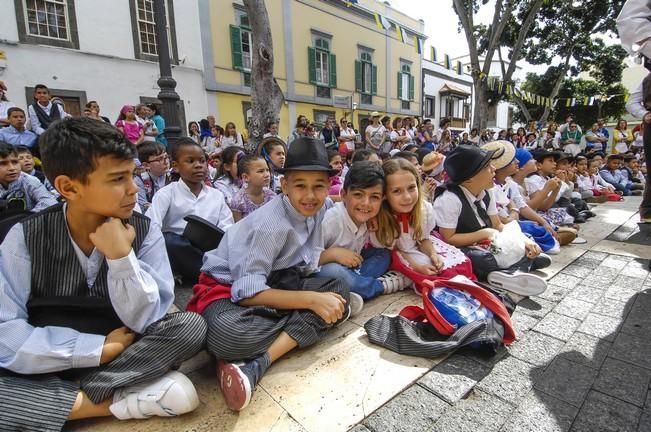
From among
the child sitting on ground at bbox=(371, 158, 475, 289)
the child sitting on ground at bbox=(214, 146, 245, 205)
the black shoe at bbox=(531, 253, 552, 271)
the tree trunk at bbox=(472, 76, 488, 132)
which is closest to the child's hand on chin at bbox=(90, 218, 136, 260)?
the child sitting on ground at bbox=(371, 158, 475, 289)

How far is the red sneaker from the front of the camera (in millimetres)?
1303

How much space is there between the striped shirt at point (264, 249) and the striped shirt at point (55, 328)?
1.29 feet

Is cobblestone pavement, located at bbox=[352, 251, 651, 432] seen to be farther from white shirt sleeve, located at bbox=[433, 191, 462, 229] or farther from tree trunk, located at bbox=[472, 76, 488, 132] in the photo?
tree trunk, located at bbox=[472, 76, 488, 132]

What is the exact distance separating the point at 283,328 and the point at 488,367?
0.96 meters

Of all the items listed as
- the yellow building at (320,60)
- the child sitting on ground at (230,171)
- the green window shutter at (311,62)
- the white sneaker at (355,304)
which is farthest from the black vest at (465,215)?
the green window shutter at (311,62)

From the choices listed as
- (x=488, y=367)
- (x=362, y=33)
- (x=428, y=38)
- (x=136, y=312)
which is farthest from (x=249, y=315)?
(x=428, y=38)

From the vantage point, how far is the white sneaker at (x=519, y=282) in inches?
87.2

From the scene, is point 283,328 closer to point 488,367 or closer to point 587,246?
point 488,367

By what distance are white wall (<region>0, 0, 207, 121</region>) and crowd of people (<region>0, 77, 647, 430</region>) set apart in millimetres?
6565

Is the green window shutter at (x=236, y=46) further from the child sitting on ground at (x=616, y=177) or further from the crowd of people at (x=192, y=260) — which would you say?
the child sitting on ground at (x=616, y=177)

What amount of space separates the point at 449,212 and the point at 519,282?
2.17 ft

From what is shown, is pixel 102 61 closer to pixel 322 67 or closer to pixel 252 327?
pixel 322 67

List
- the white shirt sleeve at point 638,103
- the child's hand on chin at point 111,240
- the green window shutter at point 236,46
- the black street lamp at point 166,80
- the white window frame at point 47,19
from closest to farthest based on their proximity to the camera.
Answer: the child's hand on chin at point 111,240, the white shirt sleeve at point 638,103, the black street lamp at point 166,80, the white window frame at point 47,19, the green window shutter at point 236,46

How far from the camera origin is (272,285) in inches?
73.4
